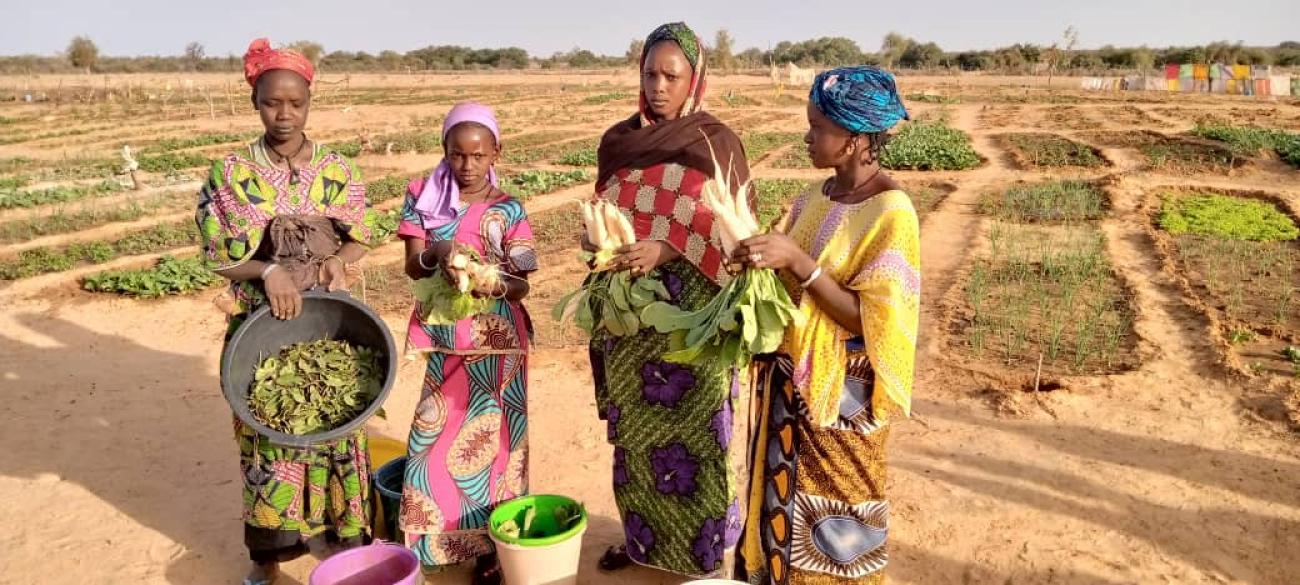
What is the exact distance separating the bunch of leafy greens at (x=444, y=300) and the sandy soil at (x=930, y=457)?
114 cm

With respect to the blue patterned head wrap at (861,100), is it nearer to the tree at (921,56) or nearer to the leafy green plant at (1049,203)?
the leafy green plant at (1049,203)

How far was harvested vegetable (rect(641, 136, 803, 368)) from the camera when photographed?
2123 millimetres

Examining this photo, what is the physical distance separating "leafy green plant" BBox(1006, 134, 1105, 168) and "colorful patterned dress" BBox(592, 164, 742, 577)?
506 inches

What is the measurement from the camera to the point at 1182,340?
5785mm

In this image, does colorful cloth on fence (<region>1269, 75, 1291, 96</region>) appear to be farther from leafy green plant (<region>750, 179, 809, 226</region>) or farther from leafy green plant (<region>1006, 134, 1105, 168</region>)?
leafy green plant (<region>750, 179, 809, 226</region>)

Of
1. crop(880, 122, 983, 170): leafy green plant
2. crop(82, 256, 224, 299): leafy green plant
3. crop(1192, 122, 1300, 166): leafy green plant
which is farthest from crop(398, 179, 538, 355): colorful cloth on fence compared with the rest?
crop(1192, 122, 1300, 166): leafy green plant

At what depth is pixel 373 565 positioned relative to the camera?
286cm


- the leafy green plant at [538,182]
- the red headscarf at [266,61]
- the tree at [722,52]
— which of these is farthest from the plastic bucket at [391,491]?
the tree at [722,52]

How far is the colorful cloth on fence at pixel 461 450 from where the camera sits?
3139mm

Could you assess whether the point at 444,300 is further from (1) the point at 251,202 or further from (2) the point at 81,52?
(2) the point at 81,52

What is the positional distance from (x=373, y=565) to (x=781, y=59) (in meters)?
76.6

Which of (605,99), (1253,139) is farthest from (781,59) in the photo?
(1253,139)

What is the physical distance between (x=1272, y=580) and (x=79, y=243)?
36.3 feet

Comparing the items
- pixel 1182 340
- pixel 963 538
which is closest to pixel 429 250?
pixel 963 538
